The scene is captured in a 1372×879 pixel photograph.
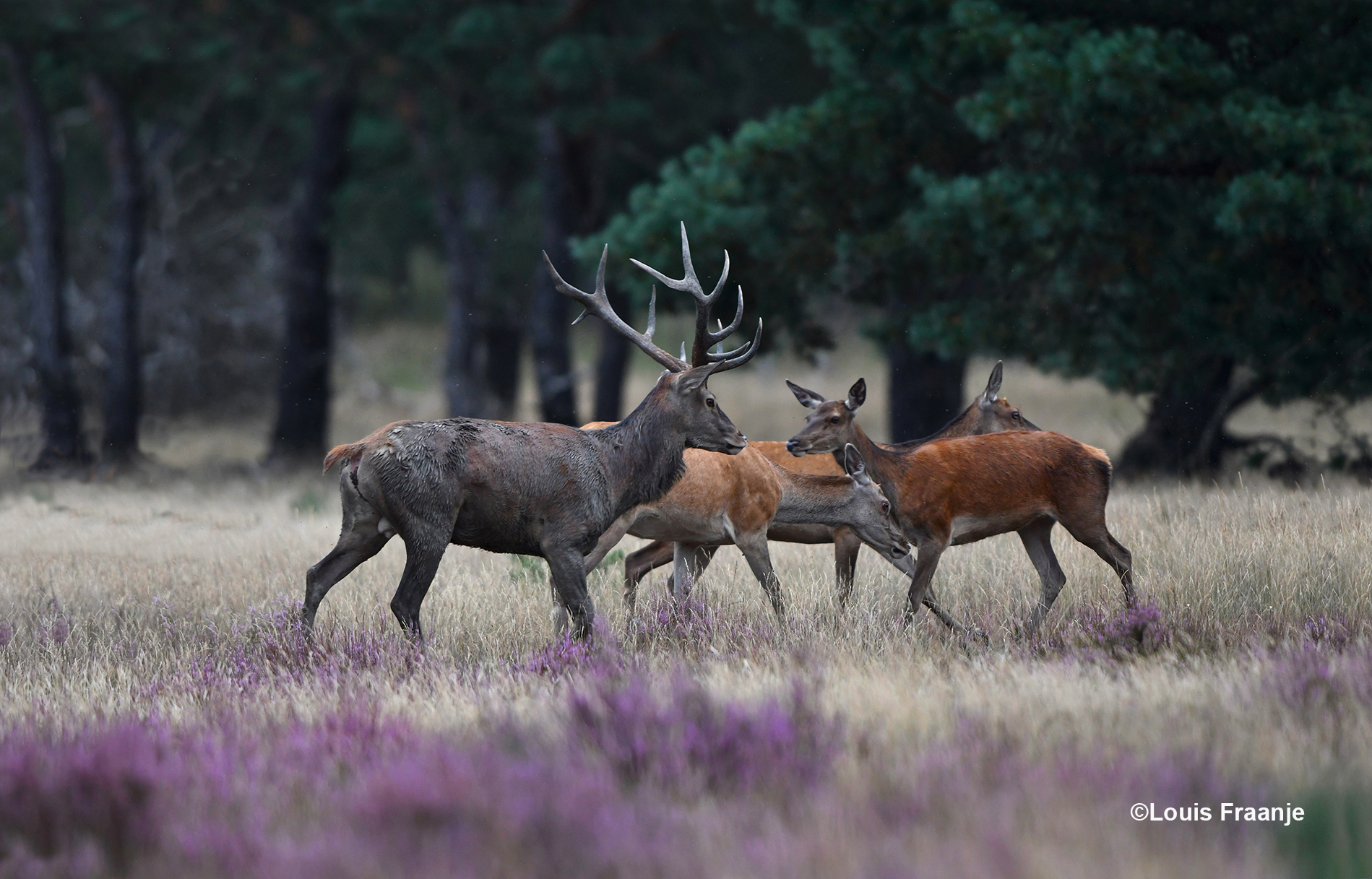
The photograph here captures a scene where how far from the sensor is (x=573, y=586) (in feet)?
22.6

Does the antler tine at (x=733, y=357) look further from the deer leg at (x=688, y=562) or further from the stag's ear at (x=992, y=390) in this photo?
the stag's ear at (x=992, y=390)

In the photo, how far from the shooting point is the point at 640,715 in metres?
4.48

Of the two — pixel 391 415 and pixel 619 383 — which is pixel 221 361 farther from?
pixel 619 383

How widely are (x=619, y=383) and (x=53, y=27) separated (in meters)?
8.37

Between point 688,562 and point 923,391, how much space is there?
25.5 feet

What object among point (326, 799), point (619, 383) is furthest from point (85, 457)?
point (326, 799)

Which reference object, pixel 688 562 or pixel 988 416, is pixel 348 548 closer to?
pixel 688 562

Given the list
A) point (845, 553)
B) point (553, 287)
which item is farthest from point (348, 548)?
point (553, 287)

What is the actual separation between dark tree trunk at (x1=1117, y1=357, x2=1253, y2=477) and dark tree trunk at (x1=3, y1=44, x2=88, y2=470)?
41.2 ft

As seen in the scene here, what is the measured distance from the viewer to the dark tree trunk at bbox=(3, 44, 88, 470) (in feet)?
56.1

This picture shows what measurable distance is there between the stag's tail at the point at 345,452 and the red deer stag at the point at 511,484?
0.04 feet

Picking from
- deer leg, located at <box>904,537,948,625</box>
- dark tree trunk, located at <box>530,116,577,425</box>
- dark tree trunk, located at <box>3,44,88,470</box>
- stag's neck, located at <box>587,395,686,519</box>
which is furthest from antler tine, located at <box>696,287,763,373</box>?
dark tree trunk, located at <box>3,44,88,470</box>

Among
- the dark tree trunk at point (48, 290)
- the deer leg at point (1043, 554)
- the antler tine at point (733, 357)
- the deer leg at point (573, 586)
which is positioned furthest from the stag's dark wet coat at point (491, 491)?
the dark tree trunk at point (48, 290)

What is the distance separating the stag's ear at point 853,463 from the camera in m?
7.82
